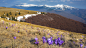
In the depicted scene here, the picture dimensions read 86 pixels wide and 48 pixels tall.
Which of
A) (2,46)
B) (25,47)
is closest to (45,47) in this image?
(25,47)

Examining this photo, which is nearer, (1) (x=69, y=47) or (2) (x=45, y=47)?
(2) (x=45, y=47)

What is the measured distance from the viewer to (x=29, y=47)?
285cm

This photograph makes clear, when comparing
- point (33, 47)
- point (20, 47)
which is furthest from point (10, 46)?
point (33, 47)

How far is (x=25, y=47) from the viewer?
9.46 feet

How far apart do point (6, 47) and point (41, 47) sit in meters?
1.45

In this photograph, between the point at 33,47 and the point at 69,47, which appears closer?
the point at 33,47

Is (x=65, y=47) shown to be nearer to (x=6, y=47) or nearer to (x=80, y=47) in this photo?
(x=80, y=47)

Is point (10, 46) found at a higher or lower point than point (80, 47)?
higher

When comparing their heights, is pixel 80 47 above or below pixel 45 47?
below

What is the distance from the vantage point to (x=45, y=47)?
2838mm

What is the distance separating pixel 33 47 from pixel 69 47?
157 cm

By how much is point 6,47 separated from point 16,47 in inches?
16.7

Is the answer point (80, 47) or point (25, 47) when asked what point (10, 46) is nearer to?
point (25, 47)

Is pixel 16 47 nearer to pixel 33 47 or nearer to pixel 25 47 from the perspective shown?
pixel 25 47
